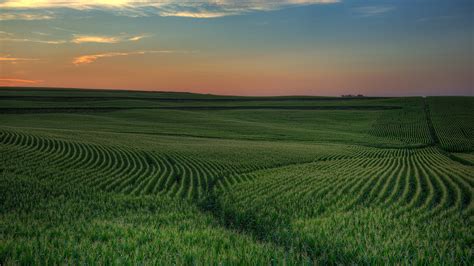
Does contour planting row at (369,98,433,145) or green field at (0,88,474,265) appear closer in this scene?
green field at (0,88,474,265)

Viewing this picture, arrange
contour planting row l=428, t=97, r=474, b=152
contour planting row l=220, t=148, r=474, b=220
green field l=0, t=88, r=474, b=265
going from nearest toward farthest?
green field l=0, t=88, r=474, b=265, contour planting row l=220, t=148, r=474, b=220, contour planting row l=428, t=97, r=474, b=152

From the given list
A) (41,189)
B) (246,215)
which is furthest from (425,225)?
(41,189)

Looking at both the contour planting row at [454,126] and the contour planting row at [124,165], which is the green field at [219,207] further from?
the contour planting row at [454,126]

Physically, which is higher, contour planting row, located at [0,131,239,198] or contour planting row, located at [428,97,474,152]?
contour planting row, located at [428,97,474,152]

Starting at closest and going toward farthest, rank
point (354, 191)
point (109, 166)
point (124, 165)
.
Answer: point (354, 191)
point (109, 166)
point (124, 165)

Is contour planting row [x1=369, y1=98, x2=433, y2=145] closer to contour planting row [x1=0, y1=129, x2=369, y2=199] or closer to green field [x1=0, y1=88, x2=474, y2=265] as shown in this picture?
green field [x1=0, y1=88, x2=474, y2=265]

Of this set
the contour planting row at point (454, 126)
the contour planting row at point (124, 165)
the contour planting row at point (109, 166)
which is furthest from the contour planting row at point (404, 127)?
the contour planting row at point (109, 166)

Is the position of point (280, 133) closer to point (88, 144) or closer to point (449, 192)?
point (88, 144)

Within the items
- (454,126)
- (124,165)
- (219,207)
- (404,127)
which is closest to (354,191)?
(219,207)

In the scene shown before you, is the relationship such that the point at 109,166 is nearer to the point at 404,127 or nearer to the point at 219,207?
the point at 219,207

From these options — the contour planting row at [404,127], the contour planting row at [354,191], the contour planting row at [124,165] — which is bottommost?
the contour planting row at [124,165]

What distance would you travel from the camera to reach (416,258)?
9.55 m

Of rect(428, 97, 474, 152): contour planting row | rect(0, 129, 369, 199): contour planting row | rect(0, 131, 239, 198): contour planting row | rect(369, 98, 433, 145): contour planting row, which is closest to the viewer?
rect(0, 131, 239, 198): contour planting row

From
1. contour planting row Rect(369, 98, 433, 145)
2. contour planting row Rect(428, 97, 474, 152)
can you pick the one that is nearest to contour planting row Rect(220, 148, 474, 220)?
contour planting row Rect(428, 97, 474, 152)
